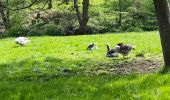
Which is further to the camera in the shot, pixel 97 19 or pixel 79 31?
pixel 97 19

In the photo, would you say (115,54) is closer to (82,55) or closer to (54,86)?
(82,55)

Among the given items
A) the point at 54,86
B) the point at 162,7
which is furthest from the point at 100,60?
the point at 54,86

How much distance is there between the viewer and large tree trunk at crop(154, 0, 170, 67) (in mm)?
13898

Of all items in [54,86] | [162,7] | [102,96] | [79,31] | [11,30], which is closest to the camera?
[102,96]

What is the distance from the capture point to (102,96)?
10.3m

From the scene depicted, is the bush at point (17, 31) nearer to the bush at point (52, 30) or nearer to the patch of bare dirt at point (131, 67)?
the bush at point (52, 30)

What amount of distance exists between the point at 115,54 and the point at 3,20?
31.4 meters

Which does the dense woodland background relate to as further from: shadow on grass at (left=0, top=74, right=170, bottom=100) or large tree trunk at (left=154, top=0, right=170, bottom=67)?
shadow on grass at (left=0, top=74, right=170, bottom=100)

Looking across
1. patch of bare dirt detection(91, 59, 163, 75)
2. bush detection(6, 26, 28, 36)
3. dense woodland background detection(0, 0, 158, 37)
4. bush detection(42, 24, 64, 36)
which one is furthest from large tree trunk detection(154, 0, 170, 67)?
bush detection(6, 26, 28, 36)

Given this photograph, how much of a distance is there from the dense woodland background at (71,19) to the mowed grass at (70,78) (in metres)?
16.4

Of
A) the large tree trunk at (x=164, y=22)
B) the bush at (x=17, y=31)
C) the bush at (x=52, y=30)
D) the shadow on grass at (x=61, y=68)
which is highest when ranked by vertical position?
the large tree trunk at (x=164, y=22)

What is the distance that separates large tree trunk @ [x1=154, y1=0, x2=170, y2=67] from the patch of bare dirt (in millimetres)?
883

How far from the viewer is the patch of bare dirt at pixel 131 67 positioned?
49.9ft

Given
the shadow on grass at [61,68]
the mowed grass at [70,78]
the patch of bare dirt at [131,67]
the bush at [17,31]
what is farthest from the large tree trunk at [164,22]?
the bush at [17,31]
